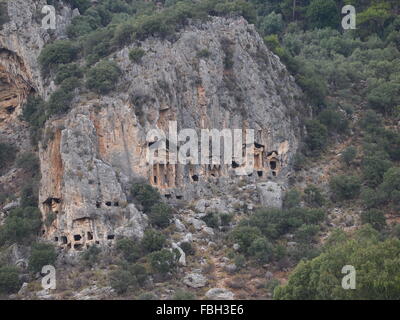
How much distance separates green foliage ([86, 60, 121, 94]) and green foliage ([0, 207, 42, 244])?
1181 cm

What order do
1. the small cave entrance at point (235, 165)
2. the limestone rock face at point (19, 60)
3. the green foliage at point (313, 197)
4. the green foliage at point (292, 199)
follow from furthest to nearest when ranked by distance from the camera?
1. the limestone rock face at point (19, 60)
2. the small cave entrance at point (235, 165)
3. the green foliage at point (313, 197)
4. the green foliage at point (292, 199)

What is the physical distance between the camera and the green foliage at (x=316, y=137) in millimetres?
96312

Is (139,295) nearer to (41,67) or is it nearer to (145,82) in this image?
(145,82)

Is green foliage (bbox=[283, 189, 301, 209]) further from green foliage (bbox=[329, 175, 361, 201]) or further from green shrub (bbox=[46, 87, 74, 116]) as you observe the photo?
Result: green shrub (bbox=[46, 87, 74, 116])

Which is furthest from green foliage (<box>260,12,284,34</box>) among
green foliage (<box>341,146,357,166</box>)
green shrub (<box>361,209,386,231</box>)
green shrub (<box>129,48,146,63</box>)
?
green shrub (<box>361,209,386,231</box>)

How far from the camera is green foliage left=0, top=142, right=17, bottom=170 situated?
3839 inches

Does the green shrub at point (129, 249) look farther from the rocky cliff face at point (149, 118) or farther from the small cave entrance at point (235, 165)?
the small cave entrance at point (235, 165)

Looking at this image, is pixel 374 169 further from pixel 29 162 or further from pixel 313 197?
pixel 29 162

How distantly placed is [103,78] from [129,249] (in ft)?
54.3

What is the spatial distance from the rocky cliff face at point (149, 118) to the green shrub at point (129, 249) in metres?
1.50

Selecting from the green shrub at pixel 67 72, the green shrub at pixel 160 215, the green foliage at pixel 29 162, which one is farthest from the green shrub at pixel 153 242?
the green shrub at pixel 67 72

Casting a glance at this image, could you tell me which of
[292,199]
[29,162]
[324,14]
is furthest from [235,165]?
[324,14]

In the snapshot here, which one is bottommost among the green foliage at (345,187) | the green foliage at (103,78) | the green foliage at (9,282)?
the green foliage at (9,282)

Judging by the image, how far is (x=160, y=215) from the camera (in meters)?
85.0
